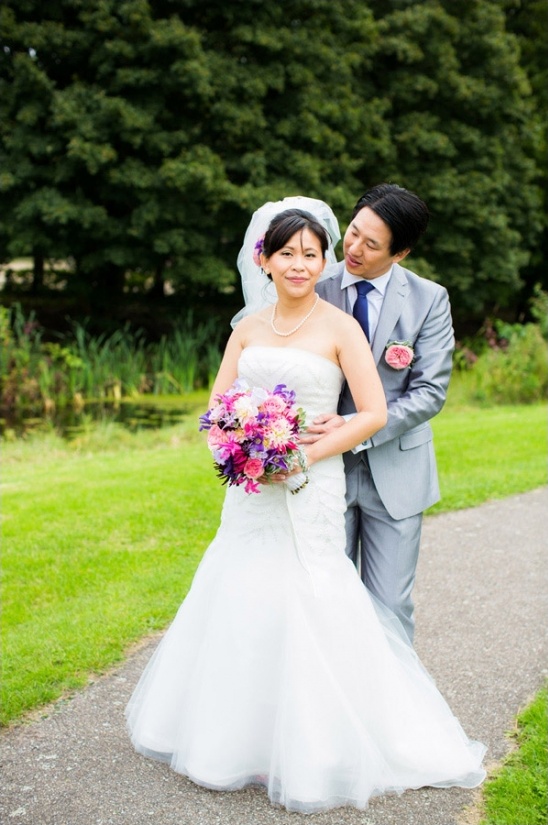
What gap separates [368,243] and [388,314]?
31cm

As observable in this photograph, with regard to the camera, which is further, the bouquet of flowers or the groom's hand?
the groom's hand

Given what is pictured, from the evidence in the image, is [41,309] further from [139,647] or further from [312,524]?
[312,524]

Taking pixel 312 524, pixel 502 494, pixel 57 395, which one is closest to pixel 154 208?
pixel 57 395

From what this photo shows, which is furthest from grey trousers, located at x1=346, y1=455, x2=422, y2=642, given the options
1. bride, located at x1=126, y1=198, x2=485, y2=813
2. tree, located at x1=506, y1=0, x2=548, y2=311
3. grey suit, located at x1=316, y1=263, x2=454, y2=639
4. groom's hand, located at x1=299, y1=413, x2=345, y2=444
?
tree, located at x1=506, y1=0, x2=548, y2=311

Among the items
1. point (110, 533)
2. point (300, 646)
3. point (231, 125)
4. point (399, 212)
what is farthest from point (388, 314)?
point (231, 125)

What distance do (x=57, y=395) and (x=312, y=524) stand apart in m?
11.8

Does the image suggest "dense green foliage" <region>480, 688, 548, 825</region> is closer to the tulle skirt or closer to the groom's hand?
the tulle skirt

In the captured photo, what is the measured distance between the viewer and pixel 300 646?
3193 millimetres

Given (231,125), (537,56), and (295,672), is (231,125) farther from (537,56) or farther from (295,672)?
(295,672)

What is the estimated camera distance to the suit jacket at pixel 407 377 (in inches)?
137

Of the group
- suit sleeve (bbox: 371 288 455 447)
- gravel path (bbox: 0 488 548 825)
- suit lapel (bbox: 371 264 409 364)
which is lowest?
gravel path (bbox: 0 488 548 825)

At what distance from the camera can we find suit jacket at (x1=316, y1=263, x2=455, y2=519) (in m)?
3.48

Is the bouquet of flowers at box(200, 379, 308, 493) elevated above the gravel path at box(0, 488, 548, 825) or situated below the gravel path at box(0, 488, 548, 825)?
above

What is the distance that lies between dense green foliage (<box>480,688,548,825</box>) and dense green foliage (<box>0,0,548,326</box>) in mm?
13881
